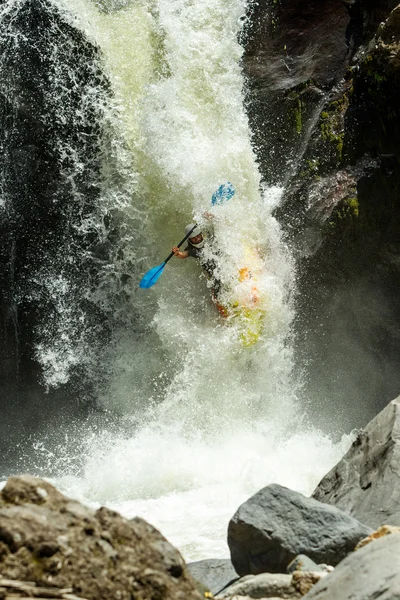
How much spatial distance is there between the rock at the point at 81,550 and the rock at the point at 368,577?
0.50 metres

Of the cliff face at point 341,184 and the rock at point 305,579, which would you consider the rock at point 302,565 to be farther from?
the cliff face at point 341,184

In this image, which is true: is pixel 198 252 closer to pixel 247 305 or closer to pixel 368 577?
pixel 247 305

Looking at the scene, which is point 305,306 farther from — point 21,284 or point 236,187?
point 21,284

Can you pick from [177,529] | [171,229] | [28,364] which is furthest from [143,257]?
[177,529]

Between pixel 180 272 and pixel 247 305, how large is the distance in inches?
41.2

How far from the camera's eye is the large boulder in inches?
151

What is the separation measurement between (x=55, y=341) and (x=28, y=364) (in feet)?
1.46

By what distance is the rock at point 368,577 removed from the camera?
6.91ft

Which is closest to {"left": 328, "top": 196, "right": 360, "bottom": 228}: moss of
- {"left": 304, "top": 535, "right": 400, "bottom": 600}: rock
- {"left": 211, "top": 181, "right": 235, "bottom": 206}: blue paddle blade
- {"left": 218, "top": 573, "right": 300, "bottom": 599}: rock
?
{"left": 211, "top": 181, "right": 235, "bottom": 206}: blue paddle blade

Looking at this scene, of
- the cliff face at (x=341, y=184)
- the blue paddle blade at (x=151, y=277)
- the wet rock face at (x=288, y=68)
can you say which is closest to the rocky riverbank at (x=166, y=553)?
the cliff face at (x=341, y=184)

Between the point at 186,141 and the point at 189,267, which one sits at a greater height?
the point at 186,141

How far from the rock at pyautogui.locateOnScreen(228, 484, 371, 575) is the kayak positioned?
11.5ft

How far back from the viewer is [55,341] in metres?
7.86

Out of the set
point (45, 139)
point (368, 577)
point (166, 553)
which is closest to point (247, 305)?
point (45, 139)
